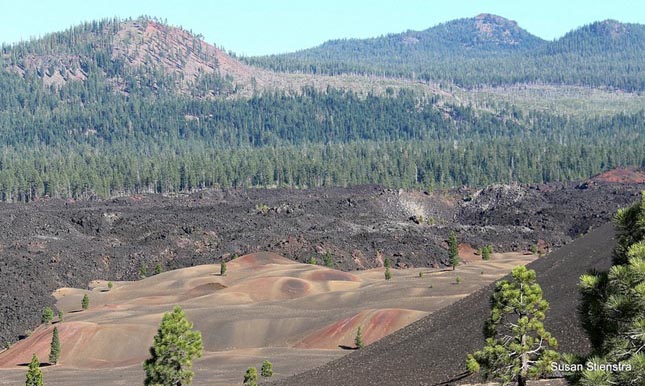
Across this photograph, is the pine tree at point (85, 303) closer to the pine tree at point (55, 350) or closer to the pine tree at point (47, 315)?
the pine tree at point (47, 315)

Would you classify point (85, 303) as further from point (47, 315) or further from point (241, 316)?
point (241, 316)

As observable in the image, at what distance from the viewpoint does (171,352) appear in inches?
1898

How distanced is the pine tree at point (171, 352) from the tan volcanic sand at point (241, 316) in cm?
1273

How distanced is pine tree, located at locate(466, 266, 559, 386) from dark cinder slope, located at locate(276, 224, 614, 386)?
8.81 m

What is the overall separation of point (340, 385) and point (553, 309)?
1069 cm

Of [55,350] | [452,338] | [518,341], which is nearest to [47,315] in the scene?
[55,350]

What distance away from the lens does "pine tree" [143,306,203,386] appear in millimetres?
47938

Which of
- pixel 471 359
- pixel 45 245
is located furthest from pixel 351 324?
pixel 45 245

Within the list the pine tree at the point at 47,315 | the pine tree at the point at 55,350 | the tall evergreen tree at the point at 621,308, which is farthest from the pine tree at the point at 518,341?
the pine tree at the point at 47,315

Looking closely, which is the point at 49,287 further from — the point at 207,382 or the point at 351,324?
the point at 207,382

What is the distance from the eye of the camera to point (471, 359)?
38.6m

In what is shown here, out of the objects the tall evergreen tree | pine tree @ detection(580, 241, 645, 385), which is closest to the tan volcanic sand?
the tall evergreen tree

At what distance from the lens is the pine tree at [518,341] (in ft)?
113

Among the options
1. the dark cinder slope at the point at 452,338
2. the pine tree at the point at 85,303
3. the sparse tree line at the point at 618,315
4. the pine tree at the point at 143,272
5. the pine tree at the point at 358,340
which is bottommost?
the pine tree at the point at 143,272
